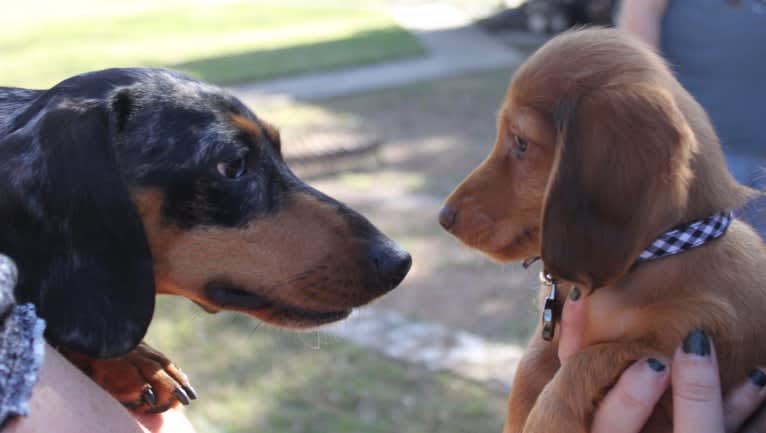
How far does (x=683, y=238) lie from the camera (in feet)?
8.77

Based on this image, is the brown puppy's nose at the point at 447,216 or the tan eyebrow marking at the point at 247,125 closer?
the tan eyebrow marking at the point at 247,125

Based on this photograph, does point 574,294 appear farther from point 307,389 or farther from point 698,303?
point 307,389

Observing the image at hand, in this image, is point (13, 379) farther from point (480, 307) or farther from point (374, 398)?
point (480, 307)

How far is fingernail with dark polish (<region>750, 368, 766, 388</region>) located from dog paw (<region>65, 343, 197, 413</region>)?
161cm

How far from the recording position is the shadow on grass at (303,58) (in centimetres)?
1841

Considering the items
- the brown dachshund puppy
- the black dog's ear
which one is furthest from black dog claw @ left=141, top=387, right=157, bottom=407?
the brown dachshund puppy

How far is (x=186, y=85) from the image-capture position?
279cm

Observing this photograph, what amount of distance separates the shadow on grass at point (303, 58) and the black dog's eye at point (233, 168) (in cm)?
1479

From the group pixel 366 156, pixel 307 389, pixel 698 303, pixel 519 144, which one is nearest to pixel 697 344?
pixel 698 303

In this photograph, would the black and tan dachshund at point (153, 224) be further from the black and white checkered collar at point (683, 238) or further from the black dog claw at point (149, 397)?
the black and white checkered collar at point (683, 238)

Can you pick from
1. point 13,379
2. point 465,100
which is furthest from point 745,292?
point 465,100

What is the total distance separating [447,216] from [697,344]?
915mm

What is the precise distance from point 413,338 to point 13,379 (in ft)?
17.6

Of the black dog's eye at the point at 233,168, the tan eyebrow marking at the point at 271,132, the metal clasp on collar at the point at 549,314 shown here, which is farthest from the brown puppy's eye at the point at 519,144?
the black dog's eye at the point at 233,168
